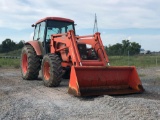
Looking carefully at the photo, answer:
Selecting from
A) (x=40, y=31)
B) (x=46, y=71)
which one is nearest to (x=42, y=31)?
(x=40, y=31)

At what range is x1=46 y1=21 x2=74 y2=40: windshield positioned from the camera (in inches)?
441

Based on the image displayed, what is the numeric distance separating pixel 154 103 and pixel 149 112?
3.78ft

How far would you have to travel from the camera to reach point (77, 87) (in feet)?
24.8

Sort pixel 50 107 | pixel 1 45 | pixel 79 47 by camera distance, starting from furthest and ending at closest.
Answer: pixel 1 45 → pixel 79 47 → pixel 50 107

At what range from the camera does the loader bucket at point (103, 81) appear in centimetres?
793

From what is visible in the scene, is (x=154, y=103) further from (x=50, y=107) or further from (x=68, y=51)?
(x=68, y=51)

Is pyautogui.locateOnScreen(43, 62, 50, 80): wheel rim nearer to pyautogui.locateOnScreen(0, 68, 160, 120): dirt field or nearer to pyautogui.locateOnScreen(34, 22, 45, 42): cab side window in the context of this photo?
pyautogui.locateOnScreen(34, 22, 45, 42): cab side window

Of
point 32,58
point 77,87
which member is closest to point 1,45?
point 32,58

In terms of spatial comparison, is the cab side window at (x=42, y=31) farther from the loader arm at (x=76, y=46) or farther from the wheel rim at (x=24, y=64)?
the wheel rim at (x=24, y=64)

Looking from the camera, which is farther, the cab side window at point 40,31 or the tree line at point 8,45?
the tree line at point 8,45

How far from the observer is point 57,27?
37.4ft

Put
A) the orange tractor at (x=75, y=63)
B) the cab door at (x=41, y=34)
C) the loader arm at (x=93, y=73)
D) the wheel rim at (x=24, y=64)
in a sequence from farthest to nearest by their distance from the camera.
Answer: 1. the wheel rim at (x=24, y=64)
2. the cab door at (x=41, y=34)
3. the orange tractor at (x=75, y=63)
4. the loader arm at (x=93, y=73)

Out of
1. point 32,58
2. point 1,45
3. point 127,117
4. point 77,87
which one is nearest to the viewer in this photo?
point 127,117

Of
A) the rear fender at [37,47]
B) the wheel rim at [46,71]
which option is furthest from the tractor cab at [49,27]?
the wheel rim at [46,71]
